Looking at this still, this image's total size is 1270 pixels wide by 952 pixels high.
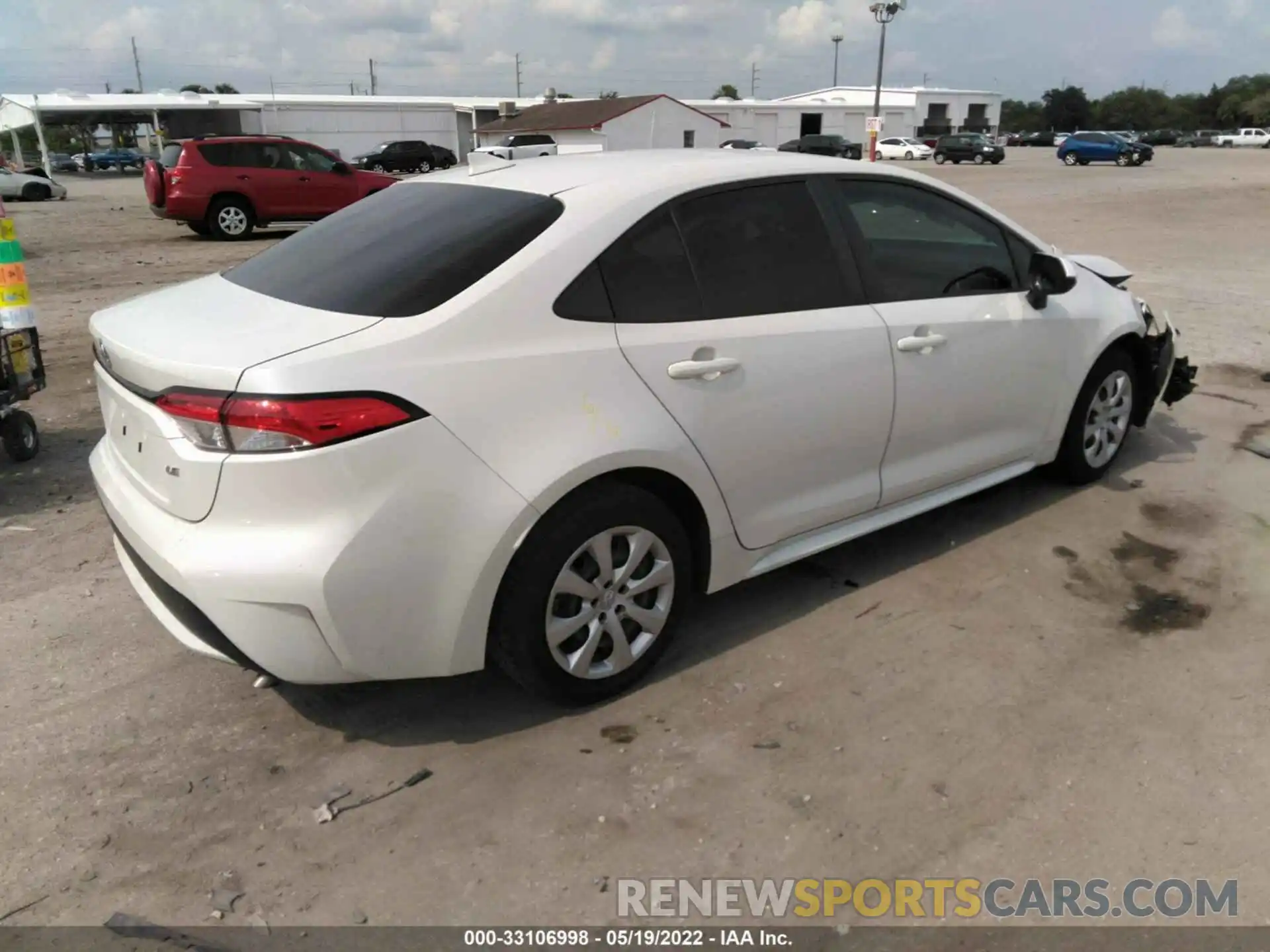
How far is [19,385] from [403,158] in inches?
1639

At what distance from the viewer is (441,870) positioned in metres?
2.56

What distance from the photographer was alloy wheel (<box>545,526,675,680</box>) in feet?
9.86

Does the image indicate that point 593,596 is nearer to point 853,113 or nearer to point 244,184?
point 244,184

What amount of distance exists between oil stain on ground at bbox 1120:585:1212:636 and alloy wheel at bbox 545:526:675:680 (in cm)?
189

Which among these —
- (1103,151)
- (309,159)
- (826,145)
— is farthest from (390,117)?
(309,159)

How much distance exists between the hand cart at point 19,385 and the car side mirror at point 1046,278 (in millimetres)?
5056

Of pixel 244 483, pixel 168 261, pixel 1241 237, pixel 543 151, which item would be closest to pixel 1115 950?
pixel 244 483

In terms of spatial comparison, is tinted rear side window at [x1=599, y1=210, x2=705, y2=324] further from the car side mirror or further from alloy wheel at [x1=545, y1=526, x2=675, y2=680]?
the car side mirror

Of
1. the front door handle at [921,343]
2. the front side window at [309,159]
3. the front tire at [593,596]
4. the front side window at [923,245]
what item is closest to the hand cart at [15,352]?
the front tire at [593,596]

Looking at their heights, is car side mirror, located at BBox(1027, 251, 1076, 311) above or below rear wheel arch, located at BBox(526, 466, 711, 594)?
above

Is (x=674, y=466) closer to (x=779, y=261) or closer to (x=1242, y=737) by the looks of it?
(x=779, y=261)

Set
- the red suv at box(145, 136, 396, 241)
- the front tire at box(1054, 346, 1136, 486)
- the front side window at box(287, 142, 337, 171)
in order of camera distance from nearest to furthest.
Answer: the front tire at box(1054, 346, 1136, 486) < the red suv at box(145, 136, 396, 241) < the front side window at box(287, 142, 337, 171)

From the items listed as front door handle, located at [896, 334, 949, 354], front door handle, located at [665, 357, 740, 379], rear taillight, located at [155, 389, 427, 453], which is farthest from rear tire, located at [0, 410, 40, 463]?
front door handle, located at [896, 334, 949, 354]

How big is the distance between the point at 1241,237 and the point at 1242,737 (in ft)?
50.3
